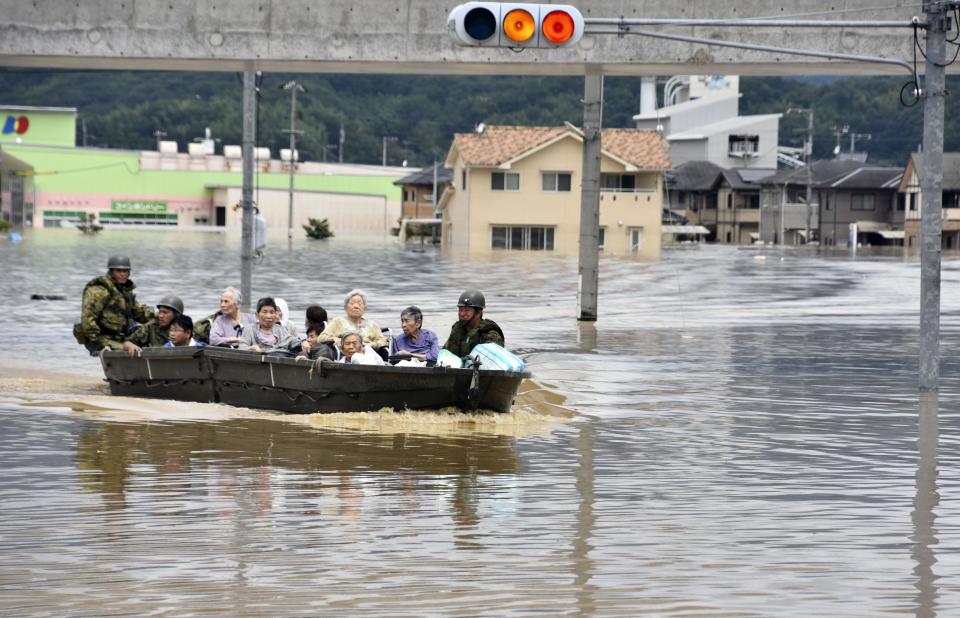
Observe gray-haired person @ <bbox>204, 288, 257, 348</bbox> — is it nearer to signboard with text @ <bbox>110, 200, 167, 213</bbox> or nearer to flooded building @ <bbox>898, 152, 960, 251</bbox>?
flooded building @ <bbox>898, 152, 960, 251</bbox>

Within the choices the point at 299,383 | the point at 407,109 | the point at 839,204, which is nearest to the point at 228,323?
the point at 299,383

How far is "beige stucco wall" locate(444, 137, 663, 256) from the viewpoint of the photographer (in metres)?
81.1

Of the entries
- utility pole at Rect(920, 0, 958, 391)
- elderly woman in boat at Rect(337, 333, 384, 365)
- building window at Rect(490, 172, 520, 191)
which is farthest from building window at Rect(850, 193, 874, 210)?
elderly woman in boat at Rect(337, 333, 384, 365)

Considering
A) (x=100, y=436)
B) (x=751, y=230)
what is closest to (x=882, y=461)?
(x=100, y=436)

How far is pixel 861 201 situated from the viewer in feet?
364

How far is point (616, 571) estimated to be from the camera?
27.9ft

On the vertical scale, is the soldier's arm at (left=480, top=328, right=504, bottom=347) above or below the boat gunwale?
above

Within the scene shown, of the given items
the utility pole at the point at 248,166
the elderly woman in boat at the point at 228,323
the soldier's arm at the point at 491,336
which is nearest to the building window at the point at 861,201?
the utility pole at the point at 248,166

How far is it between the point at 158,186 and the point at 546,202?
5636cm

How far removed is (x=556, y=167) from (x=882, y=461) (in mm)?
69080

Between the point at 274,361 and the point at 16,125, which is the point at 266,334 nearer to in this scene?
the point at 274,361

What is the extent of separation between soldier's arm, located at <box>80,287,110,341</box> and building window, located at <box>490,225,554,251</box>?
63.7 m

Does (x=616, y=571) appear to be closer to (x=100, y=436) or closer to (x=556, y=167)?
(x=100, y=436)

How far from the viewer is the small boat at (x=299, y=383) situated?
48.0 feet
